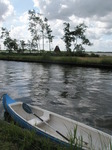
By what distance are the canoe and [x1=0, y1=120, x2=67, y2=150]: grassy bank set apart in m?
0.77

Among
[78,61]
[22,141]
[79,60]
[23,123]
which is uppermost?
[79,60]

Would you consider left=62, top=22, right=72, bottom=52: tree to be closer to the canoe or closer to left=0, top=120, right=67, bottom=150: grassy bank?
the canoe

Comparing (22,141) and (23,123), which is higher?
(22,141)

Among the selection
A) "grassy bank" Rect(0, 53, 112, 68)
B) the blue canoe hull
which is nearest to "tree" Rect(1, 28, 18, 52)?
"grassy bank" Rect(0, 53, 112, 68)

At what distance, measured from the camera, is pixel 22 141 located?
459cm

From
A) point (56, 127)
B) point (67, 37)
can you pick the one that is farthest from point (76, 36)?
point (56, 127)

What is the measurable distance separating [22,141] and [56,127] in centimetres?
273

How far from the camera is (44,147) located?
14.3 feet

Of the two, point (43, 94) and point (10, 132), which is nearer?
point (10, 132)

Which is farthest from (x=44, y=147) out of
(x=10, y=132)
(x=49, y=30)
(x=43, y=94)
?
(x=49, y=30)

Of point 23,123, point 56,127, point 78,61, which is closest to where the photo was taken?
point 23,123

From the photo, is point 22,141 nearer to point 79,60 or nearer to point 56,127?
point 56,127

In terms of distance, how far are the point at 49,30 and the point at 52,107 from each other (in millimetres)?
49735

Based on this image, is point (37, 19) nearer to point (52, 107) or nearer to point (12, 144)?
point (52, 107)
